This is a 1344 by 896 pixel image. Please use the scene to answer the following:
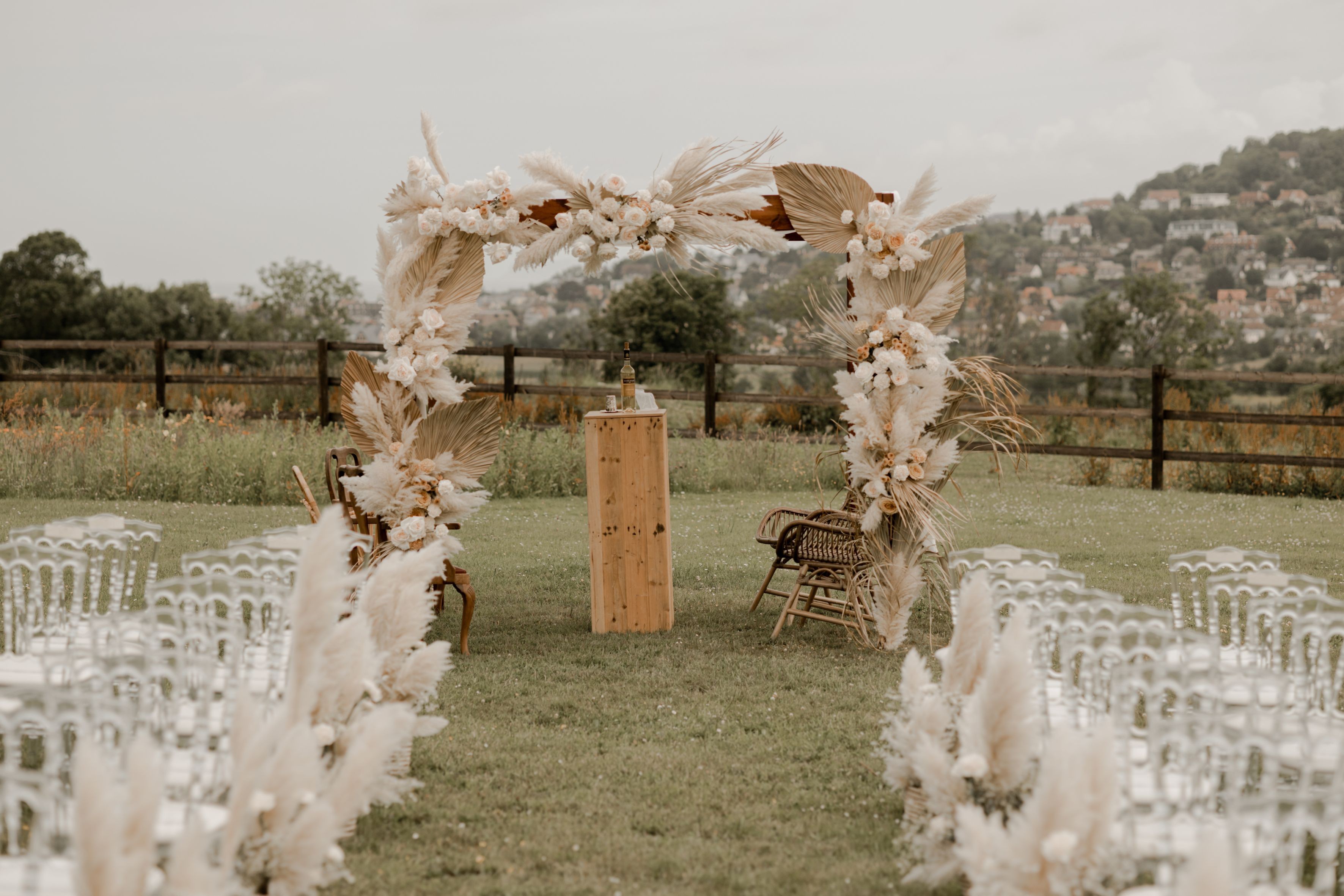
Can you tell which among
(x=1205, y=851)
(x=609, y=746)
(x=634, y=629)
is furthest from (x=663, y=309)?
(x=1205, y=851)

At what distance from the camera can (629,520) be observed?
6465 mm

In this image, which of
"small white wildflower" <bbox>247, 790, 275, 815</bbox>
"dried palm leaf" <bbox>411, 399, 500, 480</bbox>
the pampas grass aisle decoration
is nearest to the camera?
the pampas grass aisle decoration

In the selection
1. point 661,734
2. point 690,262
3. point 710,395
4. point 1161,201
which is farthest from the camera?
point 1161,201

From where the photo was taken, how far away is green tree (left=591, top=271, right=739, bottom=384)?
816 inches

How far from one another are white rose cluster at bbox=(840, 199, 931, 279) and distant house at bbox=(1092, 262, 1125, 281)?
28.4 metres

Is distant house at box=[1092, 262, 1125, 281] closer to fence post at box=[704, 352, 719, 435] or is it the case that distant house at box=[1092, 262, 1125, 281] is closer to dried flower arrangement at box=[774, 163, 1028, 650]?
fence post at box=[704, 352, 719, 435]

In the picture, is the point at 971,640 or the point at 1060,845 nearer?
the point at 1060,845

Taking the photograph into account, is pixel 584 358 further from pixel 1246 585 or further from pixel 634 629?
pixel 1246 585

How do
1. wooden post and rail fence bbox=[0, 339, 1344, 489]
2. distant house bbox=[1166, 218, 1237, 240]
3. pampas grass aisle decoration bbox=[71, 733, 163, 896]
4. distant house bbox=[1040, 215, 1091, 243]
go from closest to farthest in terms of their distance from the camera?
pampas grass aisle decoration bbox=[71, 733, 163, 896]
wooden post and rail fence bbox=[0, 339, 1344, 489]
distant house bbox=[1166, 218, 1237, 240]
distant house bbox=[1040, 215, 1091, 243]

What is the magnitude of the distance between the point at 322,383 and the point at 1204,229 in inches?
1149

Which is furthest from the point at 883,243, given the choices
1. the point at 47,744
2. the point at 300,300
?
the point at 300,300

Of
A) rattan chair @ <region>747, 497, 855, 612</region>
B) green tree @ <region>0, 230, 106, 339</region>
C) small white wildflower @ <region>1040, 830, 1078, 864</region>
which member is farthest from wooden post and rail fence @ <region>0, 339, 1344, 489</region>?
small white wildflower @ <region>1040, 830, 1078, 864</region>

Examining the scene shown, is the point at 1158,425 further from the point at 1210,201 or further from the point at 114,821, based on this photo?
the point at 1210,201

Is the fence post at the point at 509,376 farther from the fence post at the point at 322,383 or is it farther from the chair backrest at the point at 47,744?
the chair backrest at the point at 47,744
